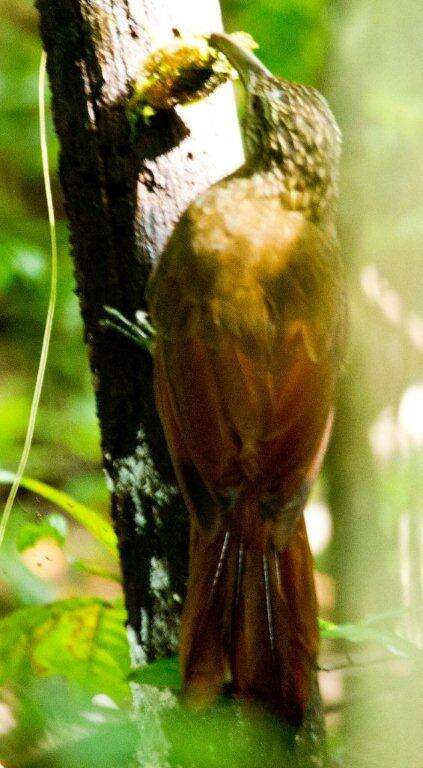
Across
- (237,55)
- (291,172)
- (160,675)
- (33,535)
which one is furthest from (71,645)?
(237,55)

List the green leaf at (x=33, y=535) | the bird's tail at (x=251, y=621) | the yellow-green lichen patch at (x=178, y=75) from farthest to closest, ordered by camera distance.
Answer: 1. the green leaf at (x=33, y=535)
2. the yellow-green lichen patch at (x=178, y=75)
3. the bird's tail at (x=251, y=621)

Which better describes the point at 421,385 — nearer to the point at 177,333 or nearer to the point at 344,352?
the point at 344,352

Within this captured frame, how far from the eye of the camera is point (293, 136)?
5.84 feet

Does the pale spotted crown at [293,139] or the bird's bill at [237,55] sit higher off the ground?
the bird's bill at [237,55]

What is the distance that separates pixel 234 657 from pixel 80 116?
0.83 m

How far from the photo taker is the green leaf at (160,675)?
1.44 m

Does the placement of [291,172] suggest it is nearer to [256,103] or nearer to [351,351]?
[256,103]

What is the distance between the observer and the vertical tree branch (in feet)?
5.07

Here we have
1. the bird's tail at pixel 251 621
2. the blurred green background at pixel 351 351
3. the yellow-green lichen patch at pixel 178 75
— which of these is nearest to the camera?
the blurred green background at pixel 351 351

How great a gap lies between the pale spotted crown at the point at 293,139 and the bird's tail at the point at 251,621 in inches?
24.5

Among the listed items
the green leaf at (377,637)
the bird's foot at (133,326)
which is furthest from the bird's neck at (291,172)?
the green leaf at (377,637)

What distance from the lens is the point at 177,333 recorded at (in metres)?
1.52

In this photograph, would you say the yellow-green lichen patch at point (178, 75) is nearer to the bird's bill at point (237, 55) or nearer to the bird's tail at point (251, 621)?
the bird's bill at point (237, 55)

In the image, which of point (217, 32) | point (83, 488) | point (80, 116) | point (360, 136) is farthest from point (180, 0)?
point (83, 488)
